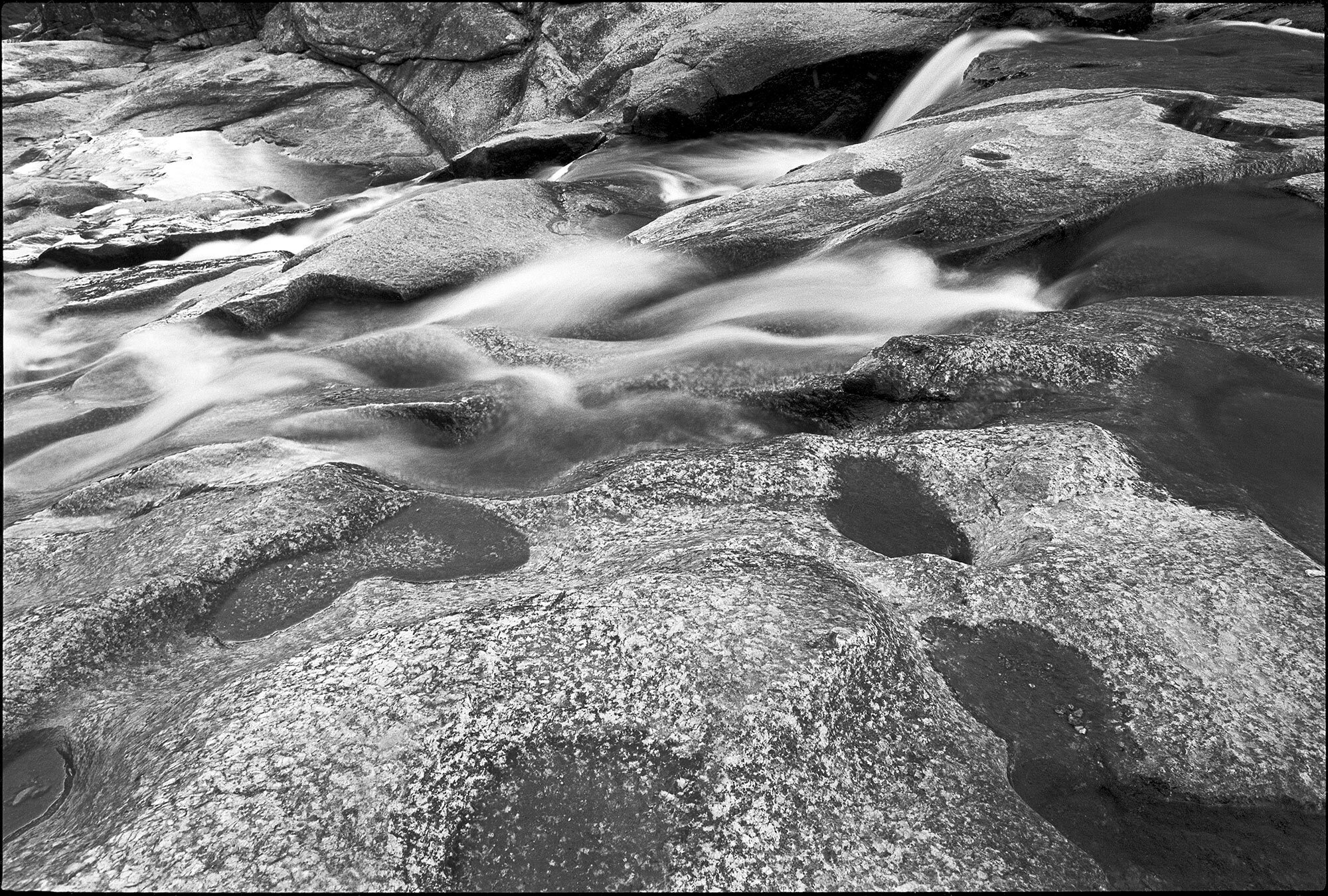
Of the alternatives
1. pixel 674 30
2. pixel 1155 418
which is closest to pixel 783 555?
pixel 1155 418

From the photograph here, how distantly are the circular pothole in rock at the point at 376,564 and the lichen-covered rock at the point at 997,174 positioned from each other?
657cm

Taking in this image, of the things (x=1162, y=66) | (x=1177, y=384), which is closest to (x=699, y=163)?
(x=1162, y=66)

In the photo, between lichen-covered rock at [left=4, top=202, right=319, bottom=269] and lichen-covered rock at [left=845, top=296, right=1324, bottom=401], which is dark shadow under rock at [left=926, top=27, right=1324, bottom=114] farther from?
lichen-covered rock at [left=4, top=202, right=319, bottom=269]

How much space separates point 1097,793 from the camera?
400cm

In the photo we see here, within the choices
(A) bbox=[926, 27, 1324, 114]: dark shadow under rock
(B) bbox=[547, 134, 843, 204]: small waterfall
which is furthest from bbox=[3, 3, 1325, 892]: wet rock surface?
(B) bbox=[547, 134, 843, 204]: small waterfall

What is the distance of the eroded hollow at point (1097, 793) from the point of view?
12.1ft

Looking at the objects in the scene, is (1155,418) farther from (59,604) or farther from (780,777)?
(59,604)

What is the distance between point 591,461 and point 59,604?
4.11m

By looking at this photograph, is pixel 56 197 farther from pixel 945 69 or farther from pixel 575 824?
pixel 575 824

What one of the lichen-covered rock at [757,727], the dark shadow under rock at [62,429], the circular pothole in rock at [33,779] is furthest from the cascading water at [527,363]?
the circular pothole in rock at [33,779]

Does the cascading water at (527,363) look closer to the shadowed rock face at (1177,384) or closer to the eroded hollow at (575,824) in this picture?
the shadowed rock face at (1177,384)

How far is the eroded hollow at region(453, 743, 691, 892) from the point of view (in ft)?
11.7

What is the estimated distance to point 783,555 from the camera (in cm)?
510

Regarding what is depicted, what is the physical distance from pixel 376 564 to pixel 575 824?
2.95m
